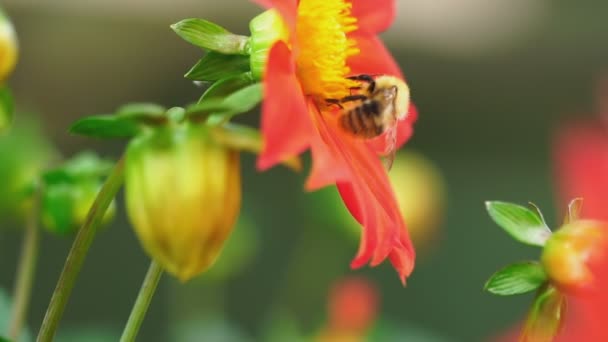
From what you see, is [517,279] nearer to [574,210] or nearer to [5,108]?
[574,210]

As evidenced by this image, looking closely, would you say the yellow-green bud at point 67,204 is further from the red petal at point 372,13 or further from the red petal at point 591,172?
the red petal at point 591,172

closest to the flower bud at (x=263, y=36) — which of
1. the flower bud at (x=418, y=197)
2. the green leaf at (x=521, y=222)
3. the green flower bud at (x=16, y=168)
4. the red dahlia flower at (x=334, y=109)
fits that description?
the red dahlia flower at (x=334, y=109)

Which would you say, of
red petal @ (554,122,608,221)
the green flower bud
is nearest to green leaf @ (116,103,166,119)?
red petal @ (554,122,608,221)

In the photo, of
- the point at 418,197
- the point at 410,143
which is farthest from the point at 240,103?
the point at 410,143

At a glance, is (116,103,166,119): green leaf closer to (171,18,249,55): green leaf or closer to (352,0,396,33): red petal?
(171,18,249,55): green leaf

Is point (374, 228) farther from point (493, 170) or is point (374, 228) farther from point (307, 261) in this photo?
point (493, 170)
